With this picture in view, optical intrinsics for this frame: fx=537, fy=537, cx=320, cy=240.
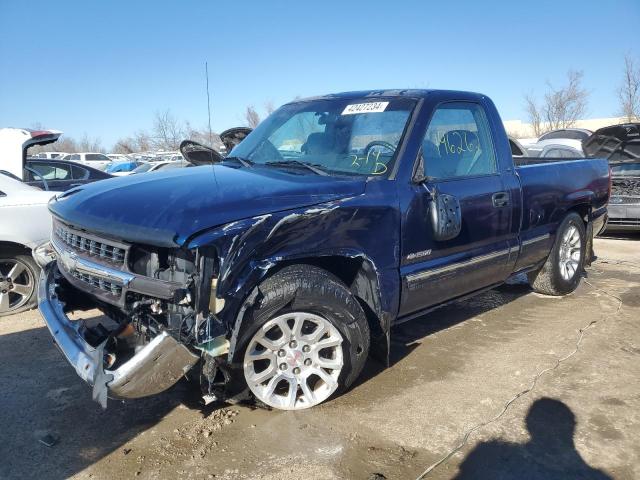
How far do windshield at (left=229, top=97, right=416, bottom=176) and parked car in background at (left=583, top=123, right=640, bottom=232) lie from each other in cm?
643

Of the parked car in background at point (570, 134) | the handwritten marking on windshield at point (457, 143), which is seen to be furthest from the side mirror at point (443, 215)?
the parked car in background at point (570, 134)

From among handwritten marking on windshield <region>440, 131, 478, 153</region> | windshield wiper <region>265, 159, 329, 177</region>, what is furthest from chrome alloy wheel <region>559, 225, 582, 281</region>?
windshield wiper <region>265, 159, 329, 177</region>

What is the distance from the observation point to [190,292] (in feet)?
8.72

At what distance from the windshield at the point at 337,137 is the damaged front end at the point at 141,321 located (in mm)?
1339

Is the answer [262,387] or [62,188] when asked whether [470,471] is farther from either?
[62,188]

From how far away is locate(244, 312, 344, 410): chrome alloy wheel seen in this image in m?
3.05

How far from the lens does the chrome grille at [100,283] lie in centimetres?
290

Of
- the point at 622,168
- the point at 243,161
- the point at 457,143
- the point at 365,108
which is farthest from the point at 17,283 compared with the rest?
the point at 622,168

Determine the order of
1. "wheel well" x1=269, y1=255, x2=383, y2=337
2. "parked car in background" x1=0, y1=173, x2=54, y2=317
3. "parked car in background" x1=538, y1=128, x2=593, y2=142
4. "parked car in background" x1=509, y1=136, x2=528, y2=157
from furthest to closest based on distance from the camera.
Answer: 1. "parked car in background" x1=538, y1=128, x2=593, y2=142
2. "parked car in background" x1=509, y1=136, x2=528, y2=157
3. "parked car in background" x1=0, y1=173, x2=54, y2=317
4. "wheel well" x1=269, y1=255, x2=383, y2=337

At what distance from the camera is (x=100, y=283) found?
9.83 ft

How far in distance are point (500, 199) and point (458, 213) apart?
685 mm

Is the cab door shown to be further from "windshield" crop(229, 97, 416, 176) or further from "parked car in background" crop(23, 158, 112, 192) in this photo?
"parked car in background" crop(23, 158, 112, 192)

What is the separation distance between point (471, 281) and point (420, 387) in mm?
1002

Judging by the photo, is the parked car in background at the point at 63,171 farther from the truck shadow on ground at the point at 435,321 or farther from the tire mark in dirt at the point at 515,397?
the tire mark in dirt at the point at 515,397
